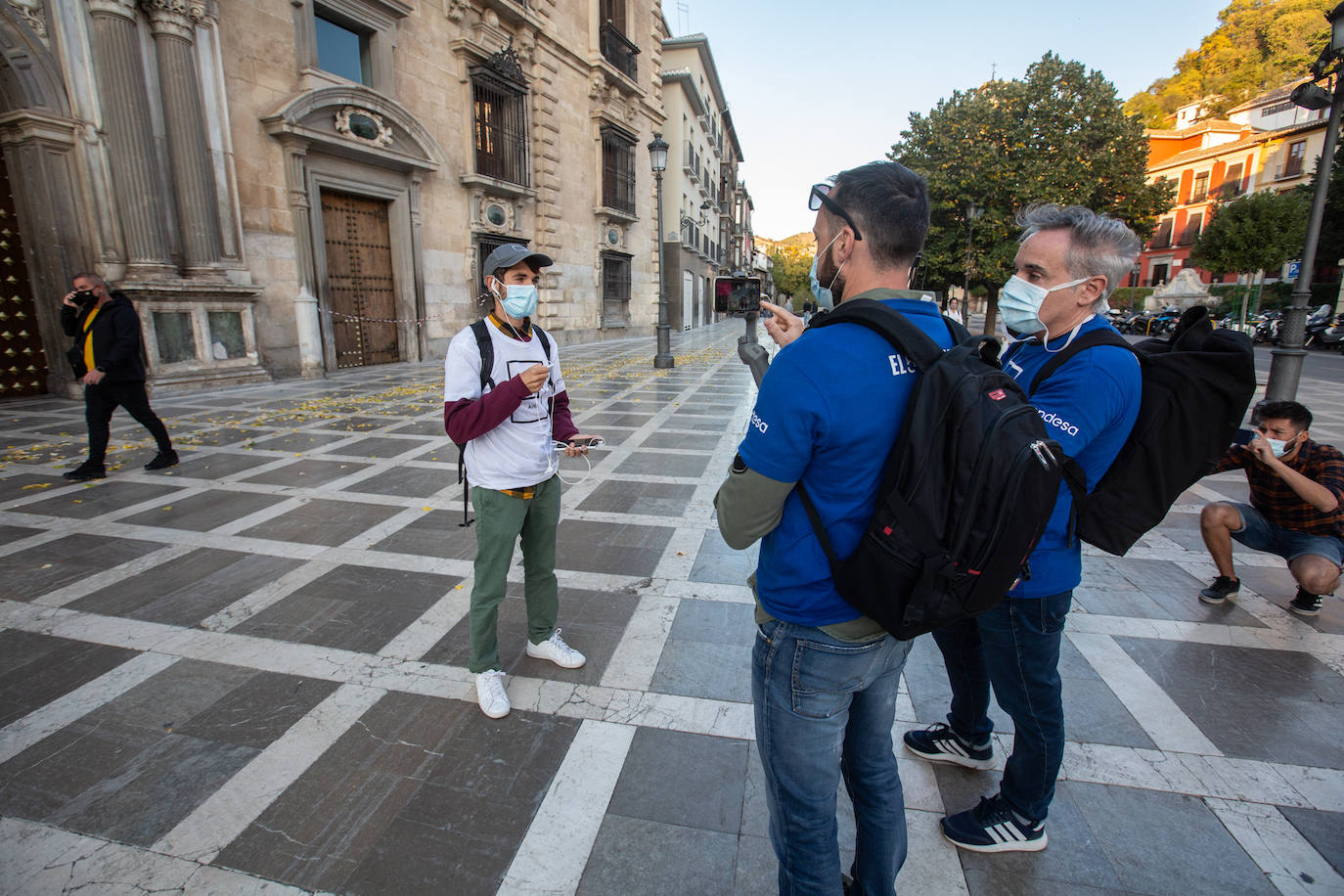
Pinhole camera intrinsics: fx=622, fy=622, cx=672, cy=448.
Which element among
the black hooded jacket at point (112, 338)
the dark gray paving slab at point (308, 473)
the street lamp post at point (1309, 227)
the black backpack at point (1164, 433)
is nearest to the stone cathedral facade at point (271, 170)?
the black hooded jacket at point (112, 338)

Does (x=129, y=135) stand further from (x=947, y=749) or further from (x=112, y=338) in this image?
(x=947, y=749)

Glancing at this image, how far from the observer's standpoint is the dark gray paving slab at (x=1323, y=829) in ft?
6.62

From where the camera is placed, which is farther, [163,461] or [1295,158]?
[1295,158]

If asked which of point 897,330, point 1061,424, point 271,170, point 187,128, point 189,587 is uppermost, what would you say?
point 187,128

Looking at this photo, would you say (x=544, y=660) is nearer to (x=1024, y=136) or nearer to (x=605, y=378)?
(x=605, y=378)

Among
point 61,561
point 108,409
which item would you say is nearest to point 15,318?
point 108,409

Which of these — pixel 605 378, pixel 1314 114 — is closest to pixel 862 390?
pixel 605 378

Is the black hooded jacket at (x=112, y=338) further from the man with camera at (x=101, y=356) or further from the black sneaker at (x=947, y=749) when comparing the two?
→ the black sneaker at (x=947, y=749)

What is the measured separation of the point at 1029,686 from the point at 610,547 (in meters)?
3.01

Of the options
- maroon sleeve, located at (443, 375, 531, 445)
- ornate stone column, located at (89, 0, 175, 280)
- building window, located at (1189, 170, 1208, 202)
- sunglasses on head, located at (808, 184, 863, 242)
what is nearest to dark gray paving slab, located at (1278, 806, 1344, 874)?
sunglasses on head, located at (808, 184, 863, 242)

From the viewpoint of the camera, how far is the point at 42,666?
2.98m

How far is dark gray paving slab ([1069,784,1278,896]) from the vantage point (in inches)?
75.5

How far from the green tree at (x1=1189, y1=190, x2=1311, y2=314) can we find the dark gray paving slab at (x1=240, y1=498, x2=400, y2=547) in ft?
104

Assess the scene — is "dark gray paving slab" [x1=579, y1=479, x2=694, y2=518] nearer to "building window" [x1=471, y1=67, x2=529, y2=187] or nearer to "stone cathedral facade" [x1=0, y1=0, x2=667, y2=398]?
"stone cathedral facade" [x1=0, y1=0, x2=667, y2=398]
